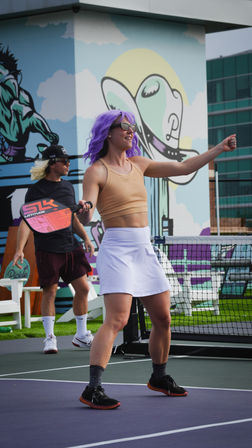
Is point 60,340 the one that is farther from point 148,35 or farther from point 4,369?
point 148,35

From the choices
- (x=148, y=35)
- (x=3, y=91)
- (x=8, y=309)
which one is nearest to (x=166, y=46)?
(x=148, y=35)

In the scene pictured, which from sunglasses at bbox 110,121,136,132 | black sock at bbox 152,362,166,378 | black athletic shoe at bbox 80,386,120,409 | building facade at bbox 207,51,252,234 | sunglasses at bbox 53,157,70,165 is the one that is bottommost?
black athletic shoe at bbox 80,386,120,409

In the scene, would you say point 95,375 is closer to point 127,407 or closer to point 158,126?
point 127,407

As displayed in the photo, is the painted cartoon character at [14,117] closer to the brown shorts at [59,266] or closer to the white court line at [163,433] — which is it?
the brown shorts at [59,266]

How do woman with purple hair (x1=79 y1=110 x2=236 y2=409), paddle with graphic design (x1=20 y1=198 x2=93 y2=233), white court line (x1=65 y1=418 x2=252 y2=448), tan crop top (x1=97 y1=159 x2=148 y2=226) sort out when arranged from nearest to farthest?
white court line (x1=65 y1=418 x2=252 y2=448), paddle with graphic design (x1=20 y1=198 x2=93 y2=233), woman with purple hair (x1=79 y1=110 x2=236 y2=409), tan crop top (x1=97 y1=159 x2=148 y2=226)

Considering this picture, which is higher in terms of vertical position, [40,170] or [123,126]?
[123,126]

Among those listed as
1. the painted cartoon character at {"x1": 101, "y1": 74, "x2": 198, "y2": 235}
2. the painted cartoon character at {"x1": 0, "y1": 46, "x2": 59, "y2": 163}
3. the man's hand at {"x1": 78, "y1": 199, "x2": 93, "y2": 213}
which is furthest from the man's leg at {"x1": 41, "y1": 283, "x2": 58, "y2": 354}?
the painted cartoon character at {"x1": 101, "y1": 74, "x2": 198, "y2": 235}

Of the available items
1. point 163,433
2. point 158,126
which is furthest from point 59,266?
point 158,126

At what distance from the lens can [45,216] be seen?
6152 millimetres

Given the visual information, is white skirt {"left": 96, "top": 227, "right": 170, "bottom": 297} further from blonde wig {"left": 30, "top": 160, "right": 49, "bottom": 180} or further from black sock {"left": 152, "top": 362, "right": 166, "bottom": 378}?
Answer: blonde wig {"left": 30, "top": 160, "right": 49, "bottom": 180}

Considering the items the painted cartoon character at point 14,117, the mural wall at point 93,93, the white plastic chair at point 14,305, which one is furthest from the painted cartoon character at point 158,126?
the white plastic chair at point 14,305

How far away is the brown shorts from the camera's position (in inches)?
375

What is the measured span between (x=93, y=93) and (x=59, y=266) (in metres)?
6.16

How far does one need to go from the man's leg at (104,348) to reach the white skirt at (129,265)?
0.08m
